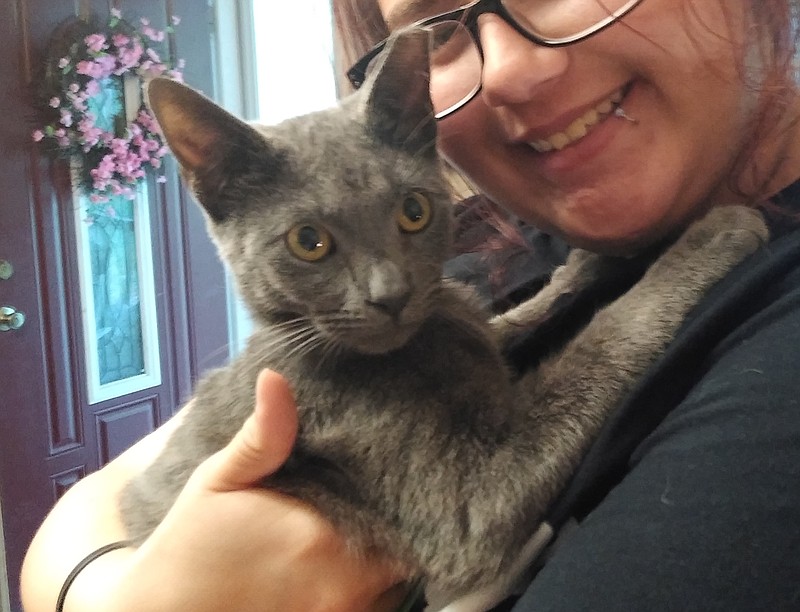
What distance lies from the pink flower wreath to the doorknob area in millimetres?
480

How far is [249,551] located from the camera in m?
0.75

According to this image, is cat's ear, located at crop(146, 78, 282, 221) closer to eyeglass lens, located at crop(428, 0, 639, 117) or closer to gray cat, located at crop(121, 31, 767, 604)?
gray cat, located at crop(121, 31, 767, 604)

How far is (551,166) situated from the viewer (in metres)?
0.84

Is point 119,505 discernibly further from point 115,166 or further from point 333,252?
point 115,166

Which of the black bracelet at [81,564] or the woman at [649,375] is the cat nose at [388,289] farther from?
the black bracelet at [81,564]

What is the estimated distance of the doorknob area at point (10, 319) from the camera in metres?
2.51

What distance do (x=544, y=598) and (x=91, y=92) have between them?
8.33 ft

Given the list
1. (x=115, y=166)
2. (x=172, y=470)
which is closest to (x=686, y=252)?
(x=172, y=470)

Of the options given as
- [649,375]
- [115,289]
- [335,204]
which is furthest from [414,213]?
[115,289]

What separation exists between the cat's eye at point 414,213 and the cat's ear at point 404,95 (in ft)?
0.22

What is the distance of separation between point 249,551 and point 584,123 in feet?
1.90

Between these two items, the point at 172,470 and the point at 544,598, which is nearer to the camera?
the point at 544,598

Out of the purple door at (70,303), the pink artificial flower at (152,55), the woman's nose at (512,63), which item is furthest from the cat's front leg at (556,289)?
the pink artificial flower at (152,55)

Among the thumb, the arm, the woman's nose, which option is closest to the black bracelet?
the arm
